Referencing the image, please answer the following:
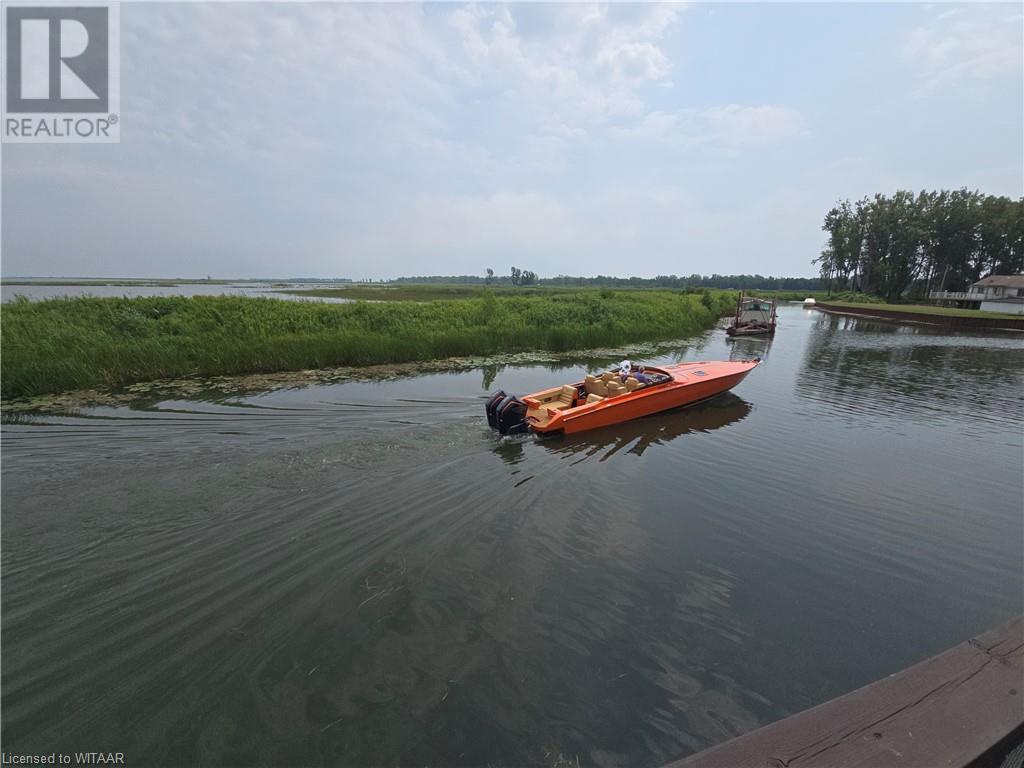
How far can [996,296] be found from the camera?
4422 cm

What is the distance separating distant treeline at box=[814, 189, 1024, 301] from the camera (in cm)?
5472

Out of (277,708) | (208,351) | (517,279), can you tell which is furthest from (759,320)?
(517,279)

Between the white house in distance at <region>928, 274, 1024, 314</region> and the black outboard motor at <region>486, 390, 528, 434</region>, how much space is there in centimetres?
5404

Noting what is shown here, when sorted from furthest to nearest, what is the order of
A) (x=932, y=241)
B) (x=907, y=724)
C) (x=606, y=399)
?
(x=932, y=241), (x=606, y=399), (x=907, y=724)

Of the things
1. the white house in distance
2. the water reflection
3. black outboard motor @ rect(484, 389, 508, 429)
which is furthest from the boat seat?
the white house in distance

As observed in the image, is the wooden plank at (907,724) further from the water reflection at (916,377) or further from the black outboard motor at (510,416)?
the water reflection at (916,377)

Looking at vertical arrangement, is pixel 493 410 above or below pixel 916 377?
below

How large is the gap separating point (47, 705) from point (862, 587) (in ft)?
21.4

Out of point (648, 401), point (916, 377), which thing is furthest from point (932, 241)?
point (648, 401)

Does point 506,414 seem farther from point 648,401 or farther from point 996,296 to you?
point 996,296

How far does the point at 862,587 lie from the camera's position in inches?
164

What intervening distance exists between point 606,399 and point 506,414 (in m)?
2.15

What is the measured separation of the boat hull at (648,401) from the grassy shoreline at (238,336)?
23.1ft

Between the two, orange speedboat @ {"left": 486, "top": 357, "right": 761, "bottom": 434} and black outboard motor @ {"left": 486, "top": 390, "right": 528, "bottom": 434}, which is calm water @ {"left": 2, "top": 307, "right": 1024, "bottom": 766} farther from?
orange speedboat @ {"left": 486, "top": 357, "right": 761, "bottom": 434}
